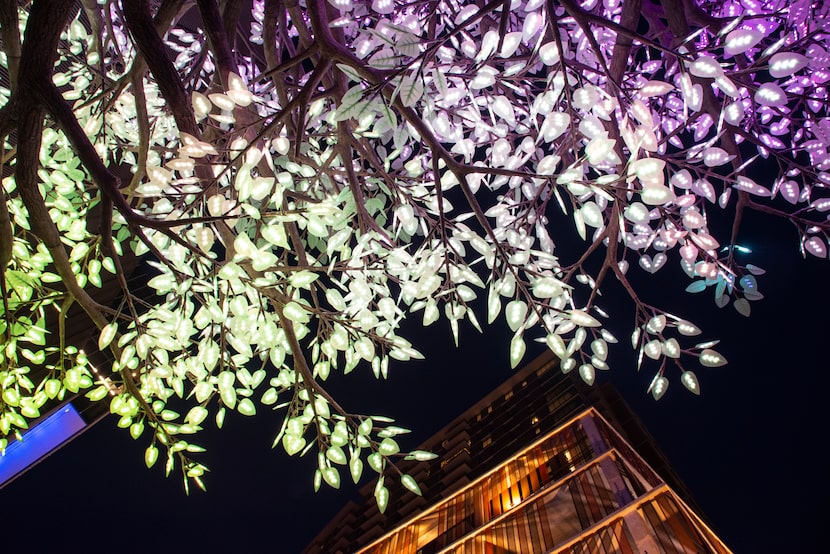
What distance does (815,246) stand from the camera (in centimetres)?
264

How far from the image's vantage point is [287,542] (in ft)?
53.8

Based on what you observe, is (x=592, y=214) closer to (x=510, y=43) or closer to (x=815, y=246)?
(x=510, y=43)

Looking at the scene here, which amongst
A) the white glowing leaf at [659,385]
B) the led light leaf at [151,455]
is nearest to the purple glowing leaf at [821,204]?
the white glowing leaf at [659,385]

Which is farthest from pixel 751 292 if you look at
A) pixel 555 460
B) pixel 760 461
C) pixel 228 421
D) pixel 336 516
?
pixel 336 516

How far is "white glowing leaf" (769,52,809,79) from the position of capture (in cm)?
135

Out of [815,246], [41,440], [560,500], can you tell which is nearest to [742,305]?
[815,246]

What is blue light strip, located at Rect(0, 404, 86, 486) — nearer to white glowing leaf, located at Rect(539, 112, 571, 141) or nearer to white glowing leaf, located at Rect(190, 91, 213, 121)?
white glowing leaf, located at Rect(190, 91, 213, 121)

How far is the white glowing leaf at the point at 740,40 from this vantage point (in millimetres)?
1302

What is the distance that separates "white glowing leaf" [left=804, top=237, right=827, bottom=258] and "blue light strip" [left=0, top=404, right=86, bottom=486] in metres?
12.9

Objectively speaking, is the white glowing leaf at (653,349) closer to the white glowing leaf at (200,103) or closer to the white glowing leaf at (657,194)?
the white glowing leaf at (657,194)

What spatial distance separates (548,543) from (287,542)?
11.8 meters

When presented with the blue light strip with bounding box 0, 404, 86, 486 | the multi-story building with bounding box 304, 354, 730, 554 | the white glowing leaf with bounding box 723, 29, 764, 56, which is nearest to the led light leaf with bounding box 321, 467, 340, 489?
the white glowing leaf with bounding box 723, 29, 764, 56

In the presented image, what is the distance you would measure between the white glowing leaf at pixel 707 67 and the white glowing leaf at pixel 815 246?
1.99m

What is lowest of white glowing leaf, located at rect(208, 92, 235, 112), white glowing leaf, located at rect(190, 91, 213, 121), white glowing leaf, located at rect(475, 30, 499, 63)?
white glowing leaf, located at rect(475, 30, 499, 63)
